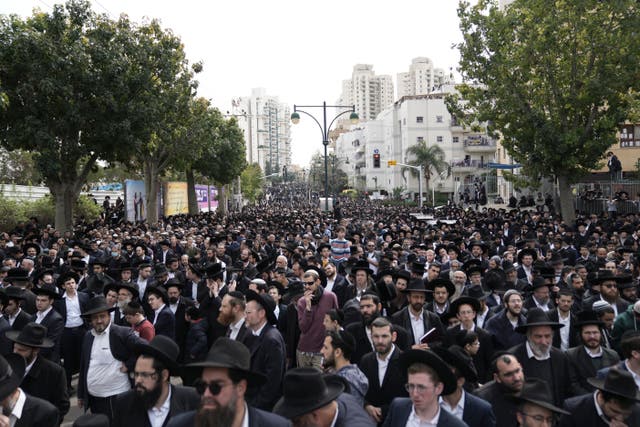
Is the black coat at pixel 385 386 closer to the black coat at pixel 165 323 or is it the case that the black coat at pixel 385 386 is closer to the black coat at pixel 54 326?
the black coat at pixel 165 323

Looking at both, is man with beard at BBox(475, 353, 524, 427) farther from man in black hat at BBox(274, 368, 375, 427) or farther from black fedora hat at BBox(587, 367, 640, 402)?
man in black hat at BBox(274, 368, 375, 427)

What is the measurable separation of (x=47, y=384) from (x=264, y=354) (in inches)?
73.3

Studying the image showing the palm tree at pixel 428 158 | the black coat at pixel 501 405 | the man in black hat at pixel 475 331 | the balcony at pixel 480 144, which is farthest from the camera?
the balcony at pixel 480 144

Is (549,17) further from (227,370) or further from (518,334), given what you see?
(227,370)

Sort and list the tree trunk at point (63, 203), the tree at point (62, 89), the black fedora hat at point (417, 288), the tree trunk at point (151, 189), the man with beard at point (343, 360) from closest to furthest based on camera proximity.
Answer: the man with beard at point (343, 360), the black fedora hat at point (417, 288), the tree at point (62, 89), the tree trunk at point (63, 203), the tree trunk at point (151, 189)

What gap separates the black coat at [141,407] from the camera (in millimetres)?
4293

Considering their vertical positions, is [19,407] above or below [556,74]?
below

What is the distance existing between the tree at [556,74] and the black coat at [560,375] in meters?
20.7

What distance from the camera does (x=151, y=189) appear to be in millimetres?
33219

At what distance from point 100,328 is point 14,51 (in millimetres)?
19304

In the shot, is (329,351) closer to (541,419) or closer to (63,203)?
(541,419)

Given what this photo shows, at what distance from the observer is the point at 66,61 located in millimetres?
22422

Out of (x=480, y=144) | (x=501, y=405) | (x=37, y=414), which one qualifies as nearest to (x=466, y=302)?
(x=501, y=405)

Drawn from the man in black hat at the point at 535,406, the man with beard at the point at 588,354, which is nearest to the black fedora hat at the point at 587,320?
the man with beard at the point at 588,354
